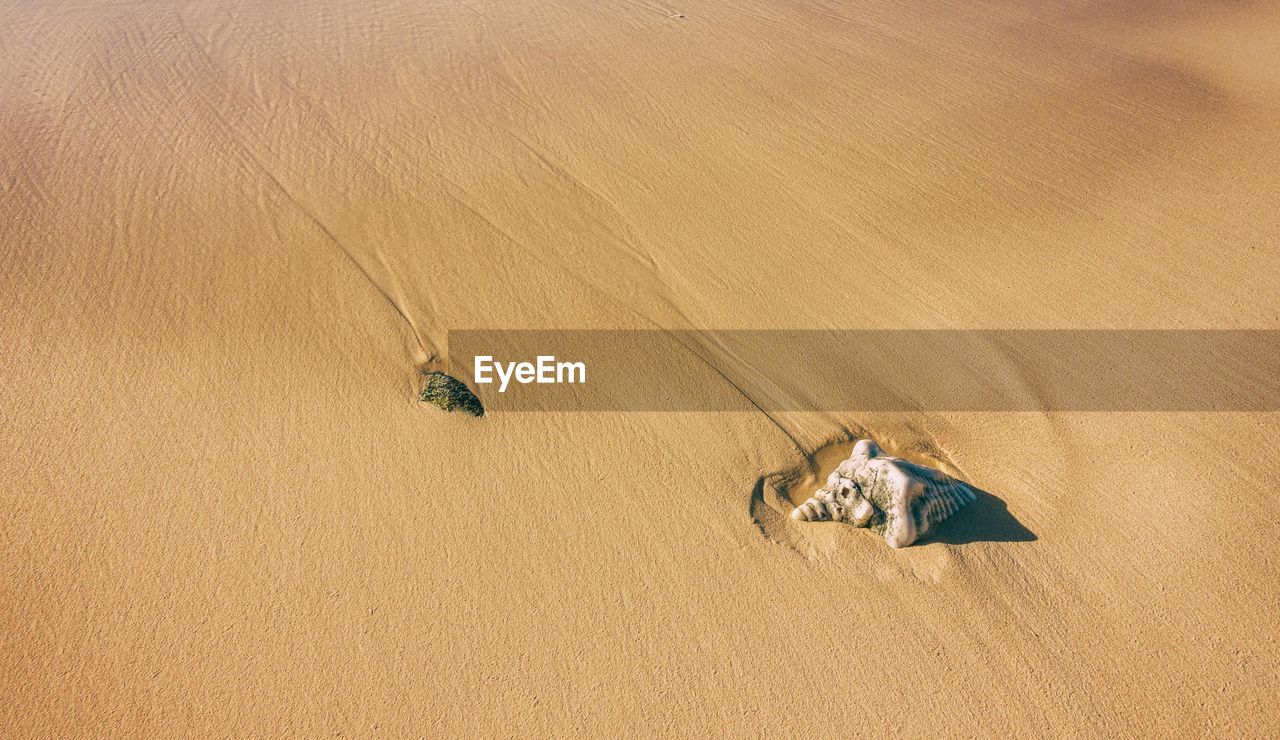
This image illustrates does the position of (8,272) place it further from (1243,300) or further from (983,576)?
(1243,300)

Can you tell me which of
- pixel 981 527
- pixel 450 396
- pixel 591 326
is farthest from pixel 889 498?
pixel 450 396

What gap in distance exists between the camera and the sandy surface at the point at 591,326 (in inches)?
177

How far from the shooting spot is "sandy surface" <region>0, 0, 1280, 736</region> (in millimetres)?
4484

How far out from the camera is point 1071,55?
1030 centimetres

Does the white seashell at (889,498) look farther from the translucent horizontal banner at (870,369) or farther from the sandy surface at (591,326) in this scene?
the translucent horizontal banner at (870,369)

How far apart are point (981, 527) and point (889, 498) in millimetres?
659

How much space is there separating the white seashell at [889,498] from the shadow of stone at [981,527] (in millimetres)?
68

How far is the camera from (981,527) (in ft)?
16.6

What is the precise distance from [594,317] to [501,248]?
1288 mm

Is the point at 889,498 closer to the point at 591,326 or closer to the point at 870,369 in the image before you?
the point at 870,369

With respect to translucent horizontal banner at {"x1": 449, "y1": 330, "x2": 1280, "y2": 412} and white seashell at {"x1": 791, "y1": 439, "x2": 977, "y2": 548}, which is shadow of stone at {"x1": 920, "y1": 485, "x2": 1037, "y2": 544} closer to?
white seashell at {"x1": 791, "y1": 439, "x2": 977, "y2": 548}

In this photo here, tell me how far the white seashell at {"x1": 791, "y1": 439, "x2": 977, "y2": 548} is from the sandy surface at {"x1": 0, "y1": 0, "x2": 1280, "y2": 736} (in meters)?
0.16

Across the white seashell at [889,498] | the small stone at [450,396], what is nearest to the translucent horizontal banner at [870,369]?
the small stone at [450,396]

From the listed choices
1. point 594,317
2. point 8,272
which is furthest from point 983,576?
point 8,272
